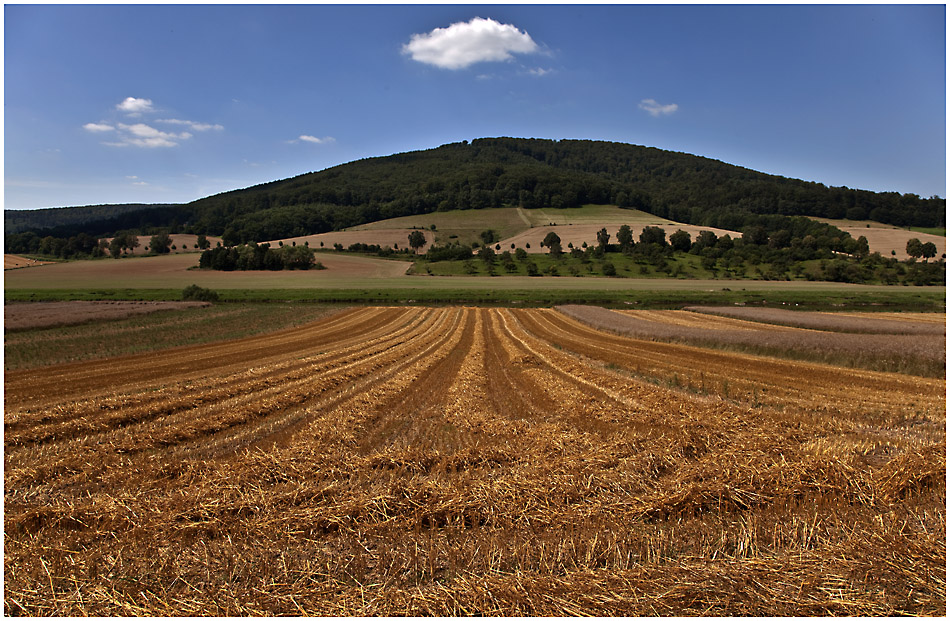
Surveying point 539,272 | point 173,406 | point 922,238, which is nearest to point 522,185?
point 539,272

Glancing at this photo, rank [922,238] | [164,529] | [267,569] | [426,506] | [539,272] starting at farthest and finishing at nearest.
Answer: [922,238] < [539,272] < [426,506] < [164,529] < [267,569]

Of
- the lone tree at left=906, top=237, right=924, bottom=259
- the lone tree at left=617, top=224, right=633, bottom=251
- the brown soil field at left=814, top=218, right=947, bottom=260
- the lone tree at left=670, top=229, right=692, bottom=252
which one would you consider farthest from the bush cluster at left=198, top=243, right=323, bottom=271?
the brown soil field at left=814, top=218, right=947, bottom=260

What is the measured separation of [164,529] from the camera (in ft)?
17.4

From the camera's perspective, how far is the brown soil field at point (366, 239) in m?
125

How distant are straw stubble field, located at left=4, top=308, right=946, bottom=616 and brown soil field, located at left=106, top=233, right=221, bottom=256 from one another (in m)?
124

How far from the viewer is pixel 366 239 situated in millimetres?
128250

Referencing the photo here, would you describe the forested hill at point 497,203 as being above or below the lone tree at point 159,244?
above

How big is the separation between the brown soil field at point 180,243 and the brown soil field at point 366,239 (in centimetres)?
1862

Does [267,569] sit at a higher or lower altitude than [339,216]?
lower

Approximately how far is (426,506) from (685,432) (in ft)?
17.5

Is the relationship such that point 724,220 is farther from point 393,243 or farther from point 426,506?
point 426,506

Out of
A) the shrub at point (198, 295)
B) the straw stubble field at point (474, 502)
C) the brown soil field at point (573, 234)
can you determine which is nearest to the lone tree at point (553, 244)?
the brown soil field at point (573, 234)

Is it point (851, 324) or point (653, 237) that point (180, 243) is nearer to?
point (653, 237)

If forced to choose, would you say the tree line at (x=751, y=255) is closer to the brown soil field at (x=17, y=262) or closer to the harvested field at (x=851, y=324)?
the harvested field at (x=851, y=324)
